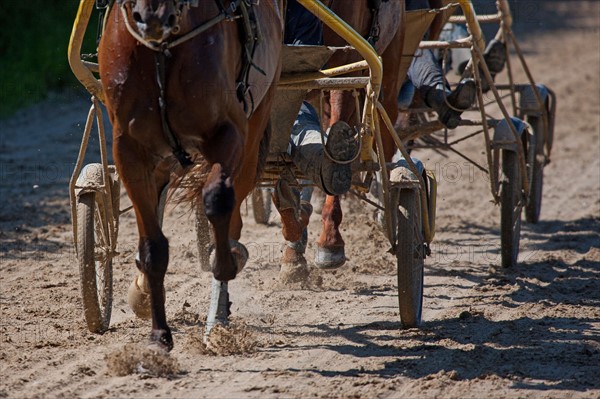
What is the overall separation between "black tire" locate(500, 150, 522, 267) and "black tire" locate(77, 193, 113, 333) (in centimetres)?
274

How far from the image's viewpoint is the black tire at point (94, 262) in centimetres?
500

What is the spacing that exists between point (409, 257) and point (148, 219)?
150 centimetres

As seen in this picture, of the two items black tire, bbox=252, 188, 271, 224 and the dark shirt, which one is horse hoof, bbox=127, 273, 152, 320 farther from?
black tire, bbox=252, 188, 271, 224

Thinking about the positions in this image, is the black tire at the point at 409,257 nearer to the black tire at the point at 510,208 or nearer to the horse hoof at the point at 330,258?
the horse hoof at the point at 330,258

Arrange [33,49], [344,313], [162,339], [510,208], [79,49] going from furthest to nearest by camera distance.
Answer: [33,49] → [510,208] → [344,313] → [79,49] → [162,339]

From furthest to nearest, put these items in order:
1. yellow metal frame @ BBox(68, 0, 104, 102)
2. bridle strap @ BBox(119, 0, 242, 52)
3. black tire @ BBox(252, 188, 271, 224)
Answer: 1. black tire @ BBox(252, 188, 271, 224)
2. yellow metal frame @ BBox(68, 0, 104, 102)
3. bridle strap @ BBox(119, 0, 242, 52)

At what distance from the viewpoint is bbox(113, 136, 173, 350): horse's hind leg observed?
4.30 meters

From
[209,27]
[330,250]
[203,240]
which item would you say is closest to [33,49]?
[203,240]

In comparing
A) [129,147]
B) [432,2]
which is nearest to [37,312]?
[129,147]

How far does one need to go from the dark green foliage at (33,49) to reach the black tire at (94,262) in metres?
7.21

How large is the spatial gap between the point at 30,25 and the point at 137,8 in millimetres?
10145

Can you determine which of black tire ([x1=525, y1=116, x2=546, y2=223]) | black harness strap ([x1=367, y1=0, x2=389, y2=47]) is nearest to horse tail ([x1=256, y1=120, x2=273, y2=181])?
black harness strap ([x1=367, y1=0, x2=389, y2=47])

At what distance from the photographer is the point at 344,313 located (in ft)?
18.7

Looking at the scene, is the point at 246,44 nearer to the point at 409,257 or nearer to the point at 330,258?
the point at 409,257
